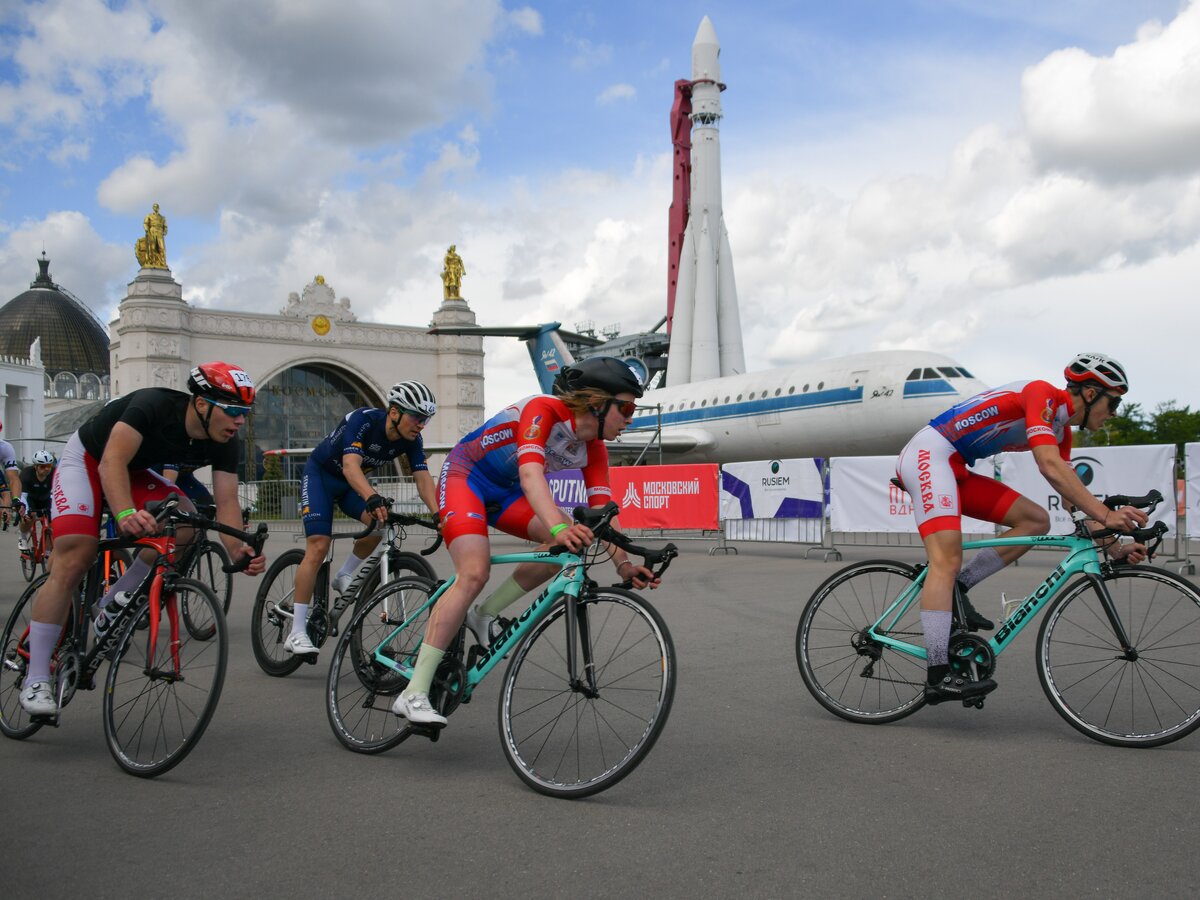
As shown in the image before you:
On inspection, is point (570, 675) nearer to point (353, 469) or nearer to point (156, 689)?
point (156, 689)

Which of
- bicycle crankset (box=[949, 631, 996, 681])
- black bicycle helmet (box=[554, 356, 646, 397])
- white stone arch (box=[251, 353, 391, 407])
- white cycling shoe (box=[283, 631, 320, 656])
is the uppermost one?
white stone arch (box=[251, 353, 391, 407])

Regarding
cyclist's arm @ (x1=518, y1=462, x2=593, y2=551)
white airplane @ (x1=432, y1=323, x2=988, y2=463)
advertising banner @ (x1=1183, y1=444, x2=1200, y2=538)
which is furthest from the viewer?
white airplane @ (x1=432, y1=323, x2=988, y2=463)

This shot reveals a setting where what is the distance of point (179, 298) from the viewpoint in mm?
66562

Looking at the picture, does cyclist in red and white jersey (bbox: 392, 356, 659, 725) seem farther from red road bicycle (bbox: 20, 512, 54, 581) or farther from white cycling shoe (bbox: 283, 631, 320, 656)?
red road bicycle (bbox: 20, 512, 54, 581)

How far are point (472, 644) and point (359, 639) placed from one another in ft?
2.12

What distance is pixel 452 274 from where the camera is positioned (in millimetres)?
79750

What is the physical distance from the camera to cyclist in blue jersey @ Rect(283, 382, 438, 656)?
5902mm

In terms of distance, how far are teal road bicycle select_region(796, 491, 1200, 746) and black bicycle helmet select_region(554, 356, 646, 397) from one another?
1782mm

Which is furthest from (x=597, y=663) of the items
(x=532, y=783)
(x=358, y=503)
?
(x=358, y=503)

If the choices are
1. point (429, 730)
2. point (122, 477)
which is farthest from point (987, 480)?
point (122, 477)

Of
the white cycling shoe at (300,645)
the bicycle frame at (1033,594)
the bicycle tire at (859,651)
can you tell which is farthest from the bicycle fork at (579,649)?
the white cycling shoe at (300,645)

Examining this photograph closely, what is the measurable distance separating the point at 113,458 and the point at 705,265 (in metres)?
48.8

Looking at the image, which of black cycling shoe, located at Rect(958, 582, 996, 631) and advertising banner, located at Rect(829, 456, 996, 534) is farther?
advertising banner, located at Rect(829, 456, 996, 534)

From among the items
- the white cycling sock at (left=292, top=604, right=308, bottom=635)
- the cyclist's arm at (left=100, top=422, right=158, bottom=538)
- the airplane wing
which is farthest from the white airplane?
the cyclist's arm at (left=100, top=422, right=158, bottom=538)
